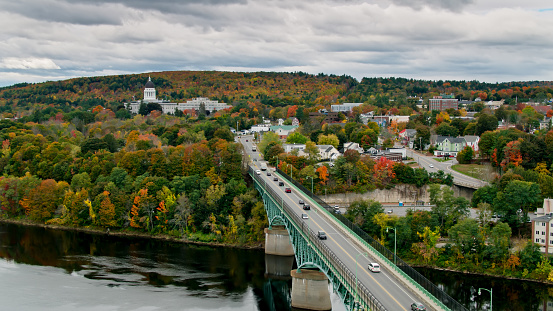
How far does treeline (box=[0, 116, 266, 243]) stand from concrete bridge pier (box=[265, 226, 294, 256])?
4.06 m

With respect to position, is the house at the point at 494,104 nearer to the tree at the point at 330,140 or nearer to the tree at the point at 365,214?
the tree at the point at 330,140

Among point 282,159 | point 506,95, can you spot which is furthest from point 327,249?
point 506,95

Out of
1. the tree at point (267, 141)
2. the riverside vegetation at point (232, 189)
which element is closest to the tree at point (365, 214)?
the riverside vegetation at point (232, 189)

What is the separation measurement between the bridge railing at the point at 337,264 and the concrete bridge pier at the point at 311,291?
3.54 meters

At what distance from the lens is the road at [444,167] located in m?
71.8

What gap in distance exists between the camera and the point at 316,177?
71.4 metres

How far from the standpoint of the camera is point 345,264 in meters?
32.7

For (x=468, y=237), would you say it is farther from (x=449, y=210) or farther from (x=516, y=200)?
(x=516, y=200)

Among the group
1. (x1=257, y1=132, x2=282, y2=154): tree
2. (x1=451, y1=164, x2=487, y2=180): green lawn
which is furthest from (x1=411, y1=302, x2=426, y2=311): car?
(x1=257, y1=132, x2=282, y2=154): tree

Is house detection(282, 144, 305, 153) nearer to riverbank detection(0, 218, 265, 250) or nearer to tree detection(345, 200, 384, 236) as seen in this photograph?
riverbank detection(0, 218, 265, 250)

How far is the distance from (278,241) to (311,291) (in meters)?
15.1

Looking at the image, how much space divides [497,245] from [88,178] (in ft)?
171

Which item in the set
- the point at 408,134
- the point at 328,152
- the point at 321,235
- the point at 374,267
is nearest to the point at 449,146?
the point at 408,134

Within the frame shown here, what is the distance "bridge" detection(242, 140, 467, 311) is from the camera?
27953 millimetres
